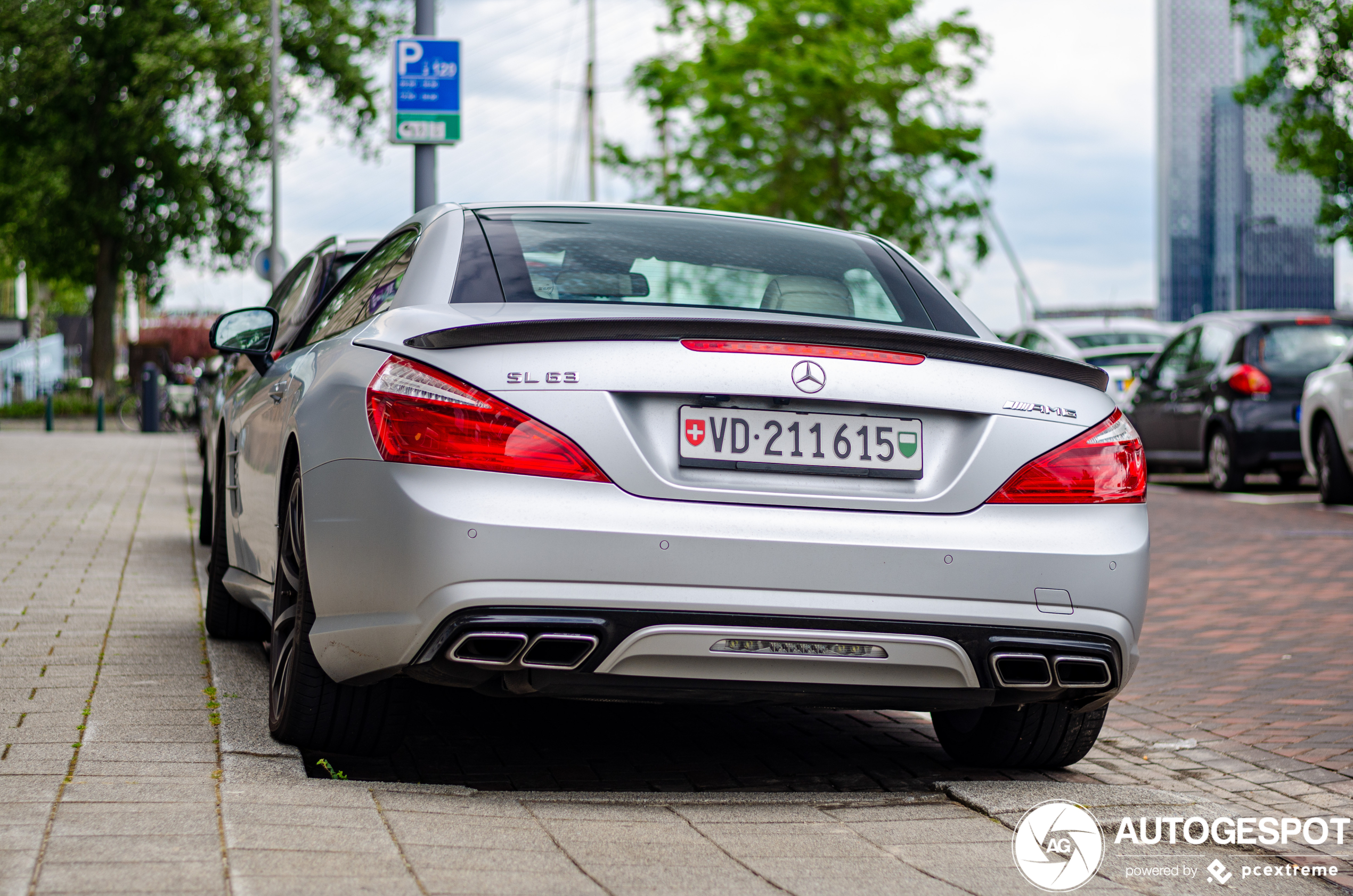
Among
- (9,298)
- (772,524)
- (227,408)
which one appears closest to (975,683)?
(772,524)

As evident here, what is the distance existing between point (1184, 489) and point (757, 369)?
44.6ft

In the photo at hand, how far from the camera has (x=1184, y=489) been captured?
53.2 ft

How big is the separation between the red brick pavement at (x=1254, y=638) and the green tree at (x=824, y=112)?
21813mm

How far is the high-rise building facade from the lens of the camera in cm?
10994

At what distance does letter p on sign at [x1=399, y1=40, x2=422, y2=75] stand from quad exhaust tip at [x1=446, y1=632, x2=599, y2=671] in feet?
28.9

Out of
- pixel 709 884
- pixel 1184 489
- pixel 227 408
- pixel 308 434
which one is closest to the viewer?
pixel 709 884

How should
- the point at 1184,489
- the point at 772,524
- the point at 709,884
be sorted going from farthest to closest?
the point at 1184,489 → the point at 772,524 → the point at 709,884

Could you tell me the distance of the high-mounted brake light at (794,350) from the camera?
3594 millimetres

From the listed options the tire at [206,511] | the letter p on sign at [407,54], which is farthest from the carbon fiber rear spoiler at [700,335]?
the letter p on sign at [407,54]

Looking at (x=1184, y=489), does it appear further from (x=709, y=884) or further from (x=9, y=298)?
(x=9, y=298)

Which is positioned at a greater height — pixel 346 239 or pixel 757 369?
pixel 346 239

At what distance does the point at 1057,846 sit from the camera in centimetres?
354

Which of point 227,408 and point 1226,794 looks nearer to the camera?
point 1226,794

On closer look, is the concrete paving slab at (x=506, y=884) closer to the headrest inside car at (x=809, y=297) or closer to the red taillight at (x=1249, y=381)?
the headrest inside car at (x=809, y=297)
